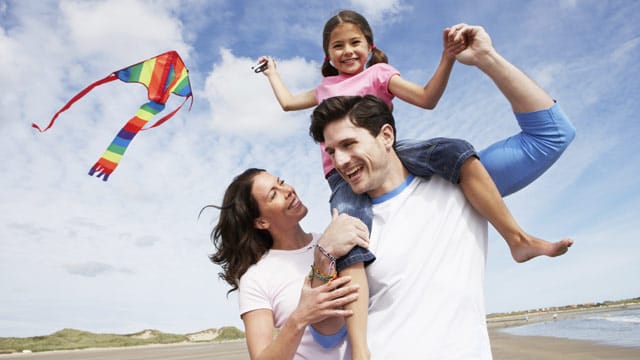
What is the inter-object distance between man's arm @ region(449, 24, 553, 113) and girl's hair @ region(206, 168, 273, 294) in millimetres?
1479

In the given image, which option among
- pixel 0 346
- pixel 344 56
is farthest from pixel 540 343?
A: pixel 0 346

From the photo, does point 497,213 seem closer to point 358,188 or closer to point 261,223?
point 358,188

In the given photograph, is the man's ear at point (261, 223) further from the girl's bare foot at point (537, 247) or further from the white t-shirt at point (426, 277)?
the girl's bare foot at point (537, 247)

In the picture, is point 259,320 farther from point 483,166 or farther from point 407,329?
point 483,166

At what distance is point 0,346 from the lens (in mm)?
18922

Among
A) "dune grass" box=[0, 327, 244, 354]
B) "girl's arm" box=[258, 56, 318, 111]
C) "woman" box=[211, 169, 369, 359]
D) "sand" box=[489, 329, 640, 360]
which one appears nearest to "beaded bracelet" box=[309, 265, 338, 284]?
"woman" box=[211, 169, 369, 359]

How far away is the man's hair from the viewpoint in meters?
2.64

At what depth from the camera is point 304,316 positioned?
260 centimetres

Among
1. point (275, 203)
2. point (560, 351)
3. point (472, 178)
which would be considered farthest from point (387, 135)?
point (560, 351)

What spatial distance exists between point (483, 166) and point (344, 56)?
156 centimetres

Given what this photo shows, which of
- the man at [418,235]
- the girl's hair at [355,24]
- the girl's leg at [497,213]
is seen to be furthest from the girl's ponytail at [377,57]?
the girl's leg at [497,213]

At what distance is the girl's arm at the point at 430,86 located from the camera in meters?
2.83

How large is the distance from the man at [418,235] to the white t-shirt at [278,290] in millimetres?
578

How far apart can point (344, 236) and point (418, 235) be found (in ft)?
1.19
